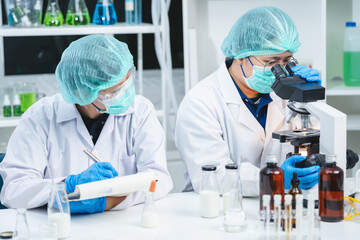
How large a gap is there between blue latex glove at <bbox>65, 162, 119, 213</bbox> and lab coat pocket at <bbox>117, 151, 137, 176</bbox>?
0.91 feet

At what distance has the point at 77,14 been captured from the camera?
3.07 meters

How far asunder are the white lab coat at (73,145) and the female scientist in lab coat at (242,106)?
143 mm

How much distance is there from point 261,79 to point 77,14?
3.99 ft

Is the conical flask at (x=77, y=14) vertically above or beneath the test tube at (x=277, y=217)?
above

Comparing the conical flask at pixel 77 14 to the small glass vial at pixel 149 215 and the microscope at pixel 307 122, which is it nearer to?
the microscope at pixel 307 122

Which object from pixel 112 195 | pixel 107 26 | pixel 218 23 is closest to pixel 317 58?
pixel 218 23

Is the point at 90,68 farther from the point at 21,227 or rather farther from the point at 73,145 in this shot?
the point at 21,227

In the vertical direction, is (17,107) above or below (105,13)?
below

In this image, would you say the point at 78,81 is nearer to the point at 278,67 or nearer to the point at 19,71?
the point at 278,67

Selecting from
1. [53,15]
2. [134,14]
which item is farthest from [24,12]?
[134,14]

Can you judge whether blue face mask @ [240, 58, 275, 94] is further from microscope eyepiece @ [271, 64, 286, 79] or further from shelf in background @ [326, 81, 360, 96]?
shelf in background @ [326, 81, 360, 96]

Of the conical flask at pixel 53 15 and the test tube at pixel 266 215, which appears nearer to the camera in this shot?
the test tube at pixel 266 215

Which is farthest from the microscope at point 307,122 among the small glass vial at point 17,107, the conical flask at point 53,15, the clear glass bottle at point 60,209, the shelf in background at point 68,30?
the small glass vial at point 17,107

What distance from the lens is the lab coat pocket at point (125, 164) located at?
2.23 meters
